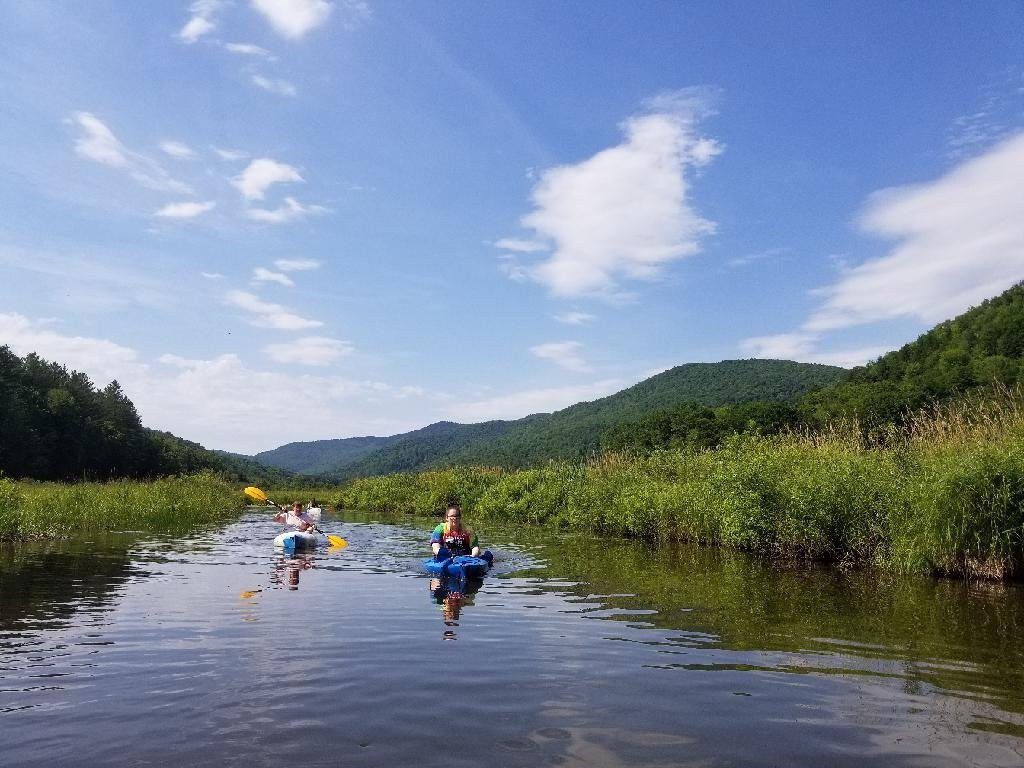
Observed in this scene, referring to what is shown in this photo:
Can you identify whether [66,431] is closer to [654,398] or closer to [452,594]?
[452,594]

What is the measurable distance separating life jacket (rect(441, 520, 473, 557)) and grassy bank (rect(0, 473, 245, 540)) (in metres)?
10.2

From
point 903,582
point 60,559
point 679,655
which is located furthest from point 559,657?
point 60,559

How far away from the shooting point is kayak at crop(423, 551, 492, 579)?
41.4ft

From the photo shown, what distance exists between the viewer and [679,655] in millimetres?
7117

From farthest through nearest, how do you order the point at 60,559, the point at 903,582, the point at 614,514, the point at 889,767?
the point at 614,514 → the point at 60,559 → the point at 903,582 → the point at 889,767

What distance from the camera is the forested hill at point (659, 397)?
112438mm

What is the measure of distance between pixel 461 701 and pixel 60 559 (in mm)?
12208

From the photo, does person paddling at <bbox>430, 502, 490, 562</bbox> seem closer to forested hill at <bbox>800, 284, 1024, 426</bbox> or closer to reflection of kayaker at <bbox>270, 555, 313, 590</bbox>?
reflection of kayaker at <bbox>270, 555, 313, 590</bbox>

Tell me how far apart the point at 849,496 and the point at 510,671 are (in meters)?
9.55

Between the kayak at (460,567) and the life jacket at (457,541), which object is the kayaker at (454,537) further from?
the kayak at (460,567)

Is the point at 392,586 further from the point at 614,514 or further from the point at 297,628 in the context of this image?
the point at 614,514

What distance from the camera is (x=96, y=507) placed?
2086 centimetres

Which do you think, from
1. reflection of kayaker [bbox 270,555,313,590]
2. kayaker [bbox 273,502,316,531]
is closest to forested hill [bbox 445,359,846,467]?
kayaker [bbox 273,502,316,531]

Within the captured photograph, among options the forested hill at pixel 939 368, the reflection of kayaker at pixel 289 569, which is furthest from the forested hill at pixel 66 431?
the forested hill at pixel 939 368
